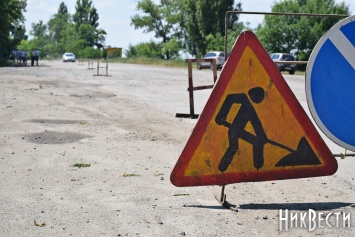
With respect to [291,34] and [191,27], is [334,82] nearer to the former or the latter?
[291,34]

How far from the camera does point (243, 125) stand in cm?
507

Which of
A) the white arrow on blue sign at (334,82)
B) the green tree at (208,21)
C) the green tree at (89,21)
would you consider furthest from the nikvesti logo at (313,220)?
→ the green tree at (89,21)

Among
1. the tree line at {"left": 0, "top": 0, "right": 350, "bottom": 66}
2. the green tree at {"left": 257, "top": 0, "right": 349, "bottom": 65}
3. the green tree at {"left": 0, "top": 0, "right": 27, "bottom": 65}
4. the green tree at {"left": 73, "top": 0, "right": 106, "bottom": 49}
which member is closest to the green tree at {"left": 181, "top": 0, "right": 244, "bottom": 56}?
the tree line at {"left": 0, "top": 0, "right": 350, "bottom": 66}

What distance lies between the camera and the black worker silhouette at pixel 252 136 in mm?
5035

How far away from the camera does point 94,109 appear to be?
1495cm

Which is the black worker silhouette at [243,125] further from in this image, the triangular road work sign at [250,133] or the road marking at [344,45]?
the road marking at [344,45]

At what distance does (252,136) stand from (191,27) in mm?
91874

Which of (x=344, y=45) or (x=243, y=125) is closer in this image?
(x=243, y=125)

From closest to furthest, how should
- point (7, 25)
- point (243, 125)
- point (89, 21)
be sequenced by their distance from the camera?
point (243, 125) → point (7, 25) → point (89, 21)

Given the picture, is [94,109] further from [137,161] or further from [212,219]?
[212,219]

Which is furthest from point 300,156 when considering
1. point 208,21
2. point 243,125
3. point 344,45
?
point 208,21

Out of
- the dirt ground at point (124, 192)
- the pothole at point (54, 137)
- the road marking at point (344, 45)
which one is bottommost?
the pothole at point (54, 137)

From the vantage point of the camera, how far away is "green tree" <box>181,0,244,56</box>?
8675 centimetres

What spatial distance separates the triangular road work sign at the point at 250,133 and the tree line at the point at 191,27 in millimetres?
52501
